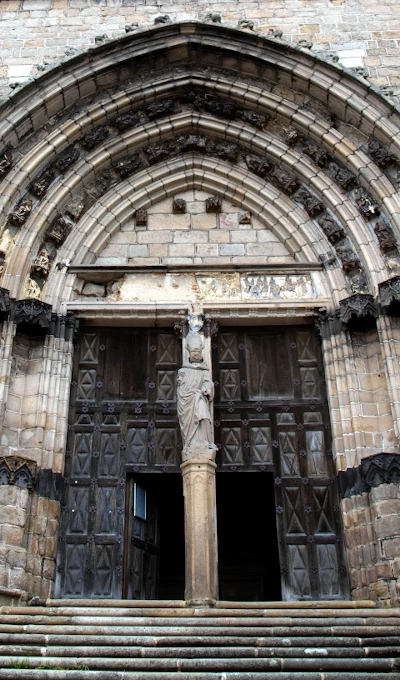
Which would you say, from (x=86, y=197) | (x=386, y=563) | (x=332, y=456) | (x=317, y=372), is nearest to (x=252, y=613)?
(x=386, y=563)

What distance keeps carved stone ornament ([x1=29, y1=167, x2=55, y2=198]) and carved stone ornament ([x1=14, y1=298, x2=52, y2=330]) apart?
1451mm

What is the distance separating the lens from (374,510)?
735cm

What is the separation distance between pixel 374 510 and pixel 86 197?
512 cm

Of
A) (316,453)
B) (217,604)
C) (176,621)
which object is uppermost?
(316,453)

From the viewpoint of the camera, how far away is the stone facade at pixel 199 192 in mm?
8172

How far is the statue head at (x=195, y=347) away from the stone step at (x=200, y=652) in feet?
11.2

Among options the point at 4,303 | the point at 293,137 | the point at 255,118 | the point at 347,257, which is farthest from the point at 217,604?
the point at 255,118

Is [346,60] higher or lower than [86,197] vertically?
higher

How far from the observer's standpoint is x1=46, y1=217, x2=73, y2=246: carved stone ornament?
29.2 ft

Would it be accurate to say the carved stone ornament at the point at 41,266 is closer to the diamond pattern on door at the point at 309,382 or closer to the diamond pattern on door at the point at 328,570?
the diamond pattern on door at the point at 309,382

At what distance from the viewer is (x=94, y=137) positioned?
914cm

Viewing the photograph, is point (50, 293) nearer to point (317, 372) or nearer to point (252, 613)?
point (317, 372)

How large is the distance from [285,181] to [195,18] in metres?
2.33

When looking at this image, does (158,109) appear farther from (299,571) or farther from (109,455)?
(299,571)
